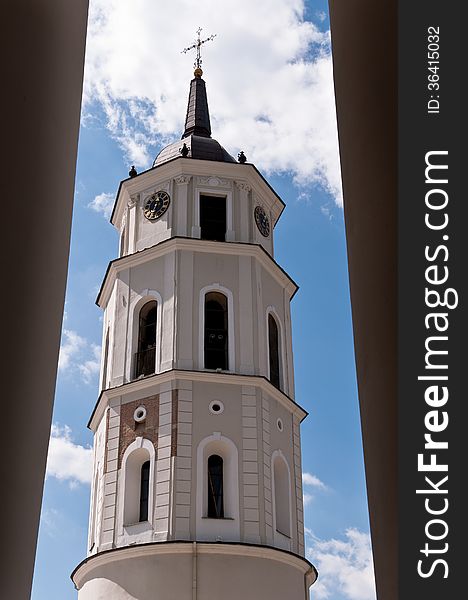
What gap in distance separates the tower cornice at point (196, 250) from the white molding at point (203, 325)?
4.18 ft

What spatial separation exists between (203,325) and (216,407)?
2.64 m

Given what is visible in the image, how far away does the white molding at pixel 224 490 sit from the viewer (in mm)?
22172

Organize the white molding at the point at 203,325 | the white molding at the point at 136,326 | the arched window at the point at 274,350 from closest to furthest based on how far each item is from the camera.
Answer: the white molding at the point at 203,325 < the white molding at the point at 136,326 < the arched window at the point at 274,350

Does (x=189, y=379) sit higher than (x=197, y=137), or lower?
lower

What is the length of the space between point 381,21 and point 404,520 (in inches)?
116

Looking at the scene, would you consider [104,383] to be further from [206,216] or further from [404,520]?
[404,520]

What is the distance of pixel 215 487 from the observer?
23125 mm

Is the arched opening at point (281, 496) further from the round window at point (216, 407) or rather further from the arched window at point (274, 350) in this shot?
the arched window at point (274, 350)

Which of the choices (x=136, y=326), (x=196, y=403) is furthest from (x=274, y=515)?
(x=136, y=326)

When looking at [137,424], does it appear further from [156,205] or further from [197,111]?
[197,111]

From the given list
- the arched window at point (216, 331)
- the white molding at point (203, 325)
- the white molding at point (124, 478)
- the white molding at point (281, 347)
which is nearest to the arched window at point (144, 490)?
the white molding at point (124, 478)

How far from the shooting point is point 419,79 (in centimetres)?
467

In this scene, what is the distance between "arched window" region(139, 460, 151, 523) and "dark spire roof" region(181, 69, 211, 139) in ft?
43.5

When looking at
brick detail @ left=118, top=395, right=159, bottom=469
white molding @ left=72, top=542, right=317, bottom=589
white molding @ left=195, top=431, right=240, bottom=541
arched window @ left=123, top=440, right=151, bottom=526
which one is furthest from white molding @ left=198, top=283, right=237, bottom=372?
white molding @ left=72, top=542, right=317, bottom=589
